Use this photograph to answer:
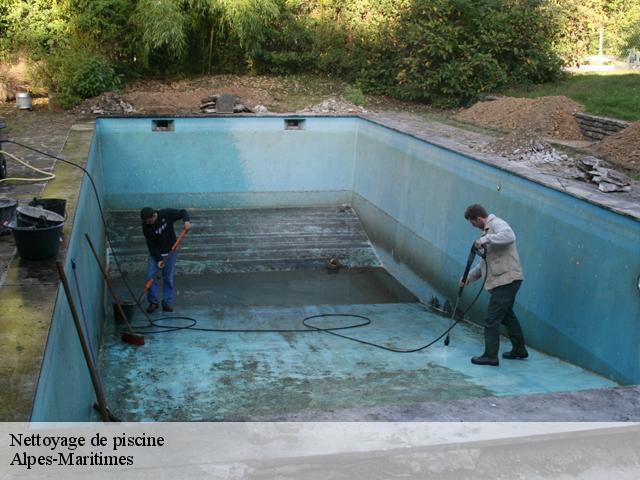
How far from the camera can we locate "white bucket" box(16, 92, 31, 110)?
12766 millimetres

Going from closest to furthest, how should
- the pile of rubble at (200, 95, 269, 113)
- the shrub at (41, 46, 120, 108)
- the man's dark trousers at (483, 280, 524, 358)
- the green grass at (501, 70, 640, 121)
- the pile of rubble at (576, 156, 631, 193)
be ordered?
the man's dark trousers at (483, 280, 524, 358) → the pile of rubble at (576, 156, 631, 193) → the green grass at (501, 70, 640, 121) → the pile of rubble at (200, 95, 269, 113) → the shrub at (41, 46, 120, 108)

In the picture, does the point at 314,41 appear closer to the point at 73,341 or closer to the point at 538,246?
the point at 538,246

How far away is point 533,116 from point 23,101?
30.9ft

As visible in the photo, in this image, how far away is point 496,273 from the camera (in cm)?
604

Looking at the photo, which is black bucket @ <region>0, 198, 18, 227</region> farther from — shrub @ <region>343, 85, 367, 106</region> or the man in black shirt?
shrub @ <region>343, 85, 367, 106</region>

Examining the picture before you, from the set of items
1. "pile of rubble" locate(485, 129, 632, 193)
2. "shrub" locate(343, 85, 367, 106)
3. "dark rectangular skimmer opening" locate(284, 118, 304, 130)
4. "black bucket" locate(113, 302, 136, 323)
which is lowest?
"black bucket" locate(113, 302, 136, 323)

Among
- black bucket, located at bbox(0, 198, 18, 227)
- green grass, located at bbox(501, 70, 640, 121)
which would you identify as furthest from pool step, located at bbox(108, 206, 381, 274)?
green grass, located at bbox(501, 70, 640, 121)

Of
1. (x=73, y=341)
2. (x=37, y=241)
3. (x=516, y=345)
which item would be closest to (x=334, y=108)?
(x=516, y=345)

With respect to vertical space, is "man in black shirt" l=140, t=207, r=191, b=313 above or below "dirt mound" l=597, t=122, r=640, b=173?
below

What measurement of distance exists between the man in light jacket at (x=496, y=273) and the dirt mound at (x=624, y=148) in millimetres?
3225

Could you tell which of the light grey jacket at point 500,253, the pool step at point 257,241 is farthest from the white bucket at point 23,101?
the light grey jacket at point 500,253

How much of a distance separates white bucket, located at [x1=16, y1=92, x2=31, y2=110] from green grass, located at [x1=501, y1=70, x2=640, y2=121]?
9808mm

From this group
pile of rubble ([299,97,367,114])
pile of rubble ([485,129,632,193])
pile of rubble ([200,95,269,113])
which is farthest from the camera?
pile of rubble ([299,97,367,114])

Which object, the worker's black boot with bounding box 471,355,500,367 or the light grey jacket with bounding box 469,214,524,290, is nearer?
the light grey jacket with bounding box 469,214,524,290
